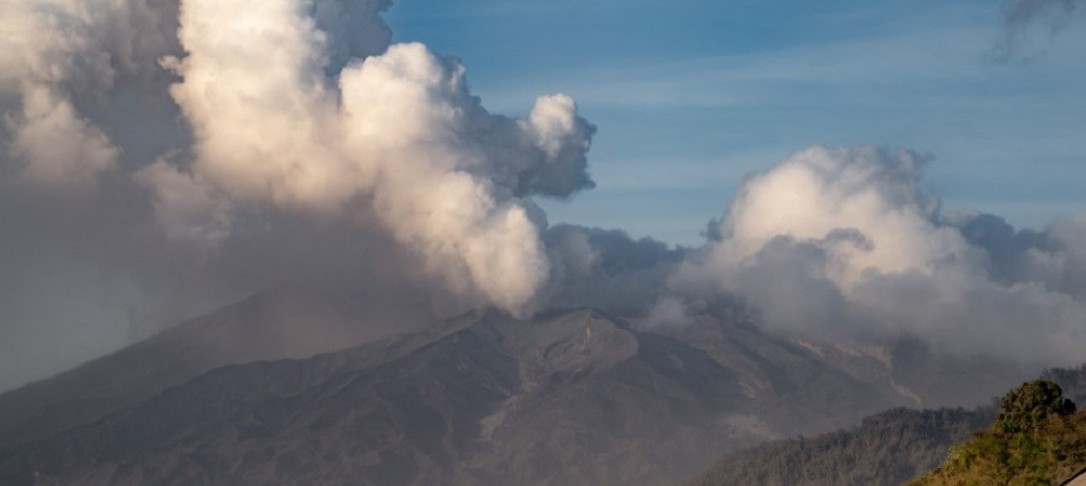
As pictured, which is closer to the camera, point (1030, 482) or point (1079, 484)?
point (1079, 484)

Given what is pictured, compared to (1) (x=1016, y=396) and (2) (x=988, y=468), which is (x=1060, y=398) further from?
(2) (x=988, y=468)

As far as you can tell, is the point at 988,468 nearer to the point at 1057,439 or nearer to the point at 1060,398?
the point at 1057,439

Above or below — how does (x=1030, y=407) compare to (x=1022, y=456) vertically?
above

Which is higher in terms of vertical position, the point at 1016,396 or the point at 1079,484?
the point at 1016,396

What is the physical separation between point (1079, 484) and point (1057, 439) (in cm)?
1444

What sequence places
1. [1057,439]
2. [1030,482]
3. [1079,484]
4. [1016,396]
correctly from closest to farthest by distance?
1. [1079,484]
2. [1030,482]
3. [1057,439]
4. [1016,396]

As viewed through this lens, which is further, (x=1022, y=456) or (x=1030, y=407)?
(x=1030, y=407)

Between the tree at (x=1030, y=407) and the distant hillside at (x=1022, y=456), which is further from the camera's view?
the tree at (x=1030, y=407)

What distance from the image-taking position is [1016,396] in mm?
112375

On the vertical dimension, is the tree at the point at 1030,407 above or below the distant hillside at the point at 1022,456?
above

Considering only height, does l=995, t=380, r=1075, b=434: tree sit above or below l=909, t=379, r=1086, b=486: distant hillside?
above

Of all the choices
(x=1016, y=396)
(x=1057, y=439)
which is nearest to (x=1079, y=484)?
(x=1057, y=439)

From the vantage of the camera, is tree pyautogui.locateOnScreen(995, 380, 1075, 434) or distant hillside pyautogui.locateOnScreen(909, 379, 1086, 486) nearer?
distant hillside pyautogui.locateOnScreen(909, 379, 1086, 486)

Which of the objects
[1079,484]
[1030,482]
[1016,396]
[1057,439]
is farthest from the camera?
[1016,396]
